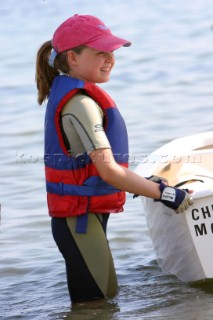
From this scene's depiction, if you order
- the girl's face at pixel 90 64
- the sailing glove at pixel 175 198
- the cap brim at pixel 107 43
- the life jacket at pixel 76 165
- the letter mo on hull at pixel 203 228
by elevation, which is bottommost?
the letter mo on hull at pixel 203 228

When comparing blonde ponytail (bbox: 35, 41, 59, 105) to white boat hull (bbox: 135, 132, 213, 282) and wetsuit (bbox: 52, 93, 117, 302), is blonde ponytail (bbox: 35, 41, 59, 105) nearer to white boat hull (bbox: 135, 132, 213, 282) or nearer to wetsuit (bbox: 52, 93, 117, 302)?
wetsuit (bbox: 52, 93, 117, 302)

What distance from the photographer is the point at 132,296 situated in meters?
5.04

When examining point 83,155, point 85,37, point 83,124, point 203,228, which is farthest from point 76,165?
point 203,228

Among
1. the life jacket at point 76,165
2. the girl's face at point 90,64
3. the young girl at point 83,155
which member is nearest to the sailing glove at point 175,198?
the young girl at point 83,155

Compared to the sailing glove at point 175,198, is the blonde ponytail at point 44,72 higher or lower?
higher

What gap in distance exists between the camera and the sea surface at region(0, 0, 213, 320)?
5.00 metres

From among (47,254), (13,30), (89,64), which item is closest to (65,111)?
(89,64)

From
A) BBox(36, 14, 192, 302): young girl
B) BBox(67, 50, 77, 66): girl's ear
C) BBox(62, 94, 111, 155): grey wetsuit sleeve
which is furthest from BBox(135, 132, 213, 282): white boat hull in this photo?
BBox(67, 50, 77, 66): girl's ear

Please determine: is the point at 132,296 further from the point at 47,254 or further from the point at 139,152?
the point at 139,152

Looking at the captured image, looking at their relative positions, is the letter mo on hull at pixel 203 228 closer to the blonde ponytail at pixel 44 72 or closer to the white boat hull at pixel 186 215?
the white boat hull at pixel 186 215

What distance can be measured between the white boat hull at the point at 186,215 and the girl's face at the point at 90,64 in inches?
26.1

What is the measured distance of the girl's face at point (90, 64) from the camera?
4.27 meters

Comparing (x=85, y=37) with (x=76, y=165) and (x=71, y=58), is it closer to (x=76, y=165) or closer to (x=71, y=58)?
(x=71, y=58)

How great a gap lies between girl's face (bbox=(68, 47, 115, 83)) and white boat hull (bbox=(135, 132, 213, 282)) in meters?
0.66
